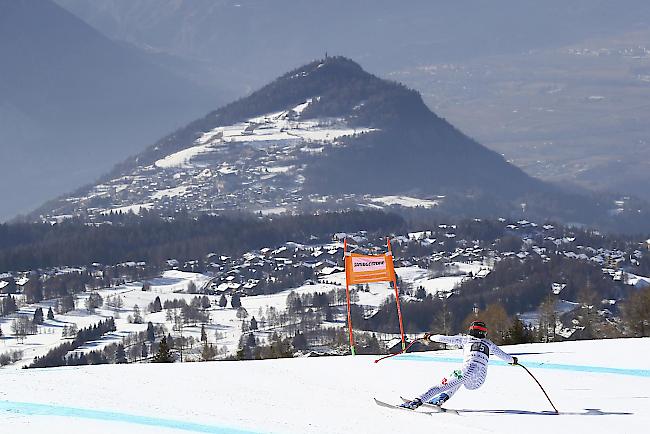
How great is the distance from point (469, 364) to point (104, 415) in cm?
501

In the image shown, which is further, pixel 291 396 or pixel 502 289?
pixel 502 289

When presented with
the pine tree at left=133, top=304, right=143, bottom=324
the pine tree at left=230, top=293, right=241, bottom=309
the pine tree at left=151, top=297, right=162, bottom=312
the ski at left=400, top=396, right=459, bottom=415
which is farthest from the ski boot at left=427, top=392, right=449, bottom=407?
the pine tree at left=230, top=293, right=241, bottom=309

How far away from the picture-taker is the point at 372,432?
15.3 metres

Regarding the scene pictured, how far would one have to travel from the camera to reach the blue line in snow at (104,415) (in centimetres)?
1538

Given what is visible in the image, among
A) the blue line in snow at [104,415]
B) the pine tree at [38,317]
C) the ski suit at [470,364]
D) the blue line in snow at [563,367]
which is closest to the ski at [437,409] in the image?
the ski suit at [470,364]

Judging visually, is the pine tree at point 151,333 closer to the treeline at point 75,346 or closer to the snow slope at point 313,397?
the treeline at point 75,346

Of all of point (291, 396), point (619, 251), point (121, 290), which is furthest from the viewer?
point (619, 251)

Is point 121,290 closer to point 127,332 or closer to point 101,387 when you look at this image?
point 127,332

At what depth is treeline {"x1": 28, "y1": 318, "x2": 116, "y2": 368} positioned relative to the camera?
99125 millimetres

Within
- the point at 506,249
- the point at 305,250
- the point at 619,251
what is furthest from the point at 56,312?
the point at 619,251

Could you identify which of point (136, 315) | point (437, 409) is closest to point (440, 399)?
point (437, 409)

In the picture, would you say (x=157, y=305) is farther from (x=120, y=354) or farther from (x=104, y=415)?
(x=104, y=415)

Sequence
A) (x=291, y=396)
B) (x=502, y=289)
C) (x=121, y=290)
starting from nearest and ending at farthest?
(x=291, y=396), (x=502, y=289), (x=121, y=290)

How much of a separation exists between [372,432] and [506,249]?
552ft
